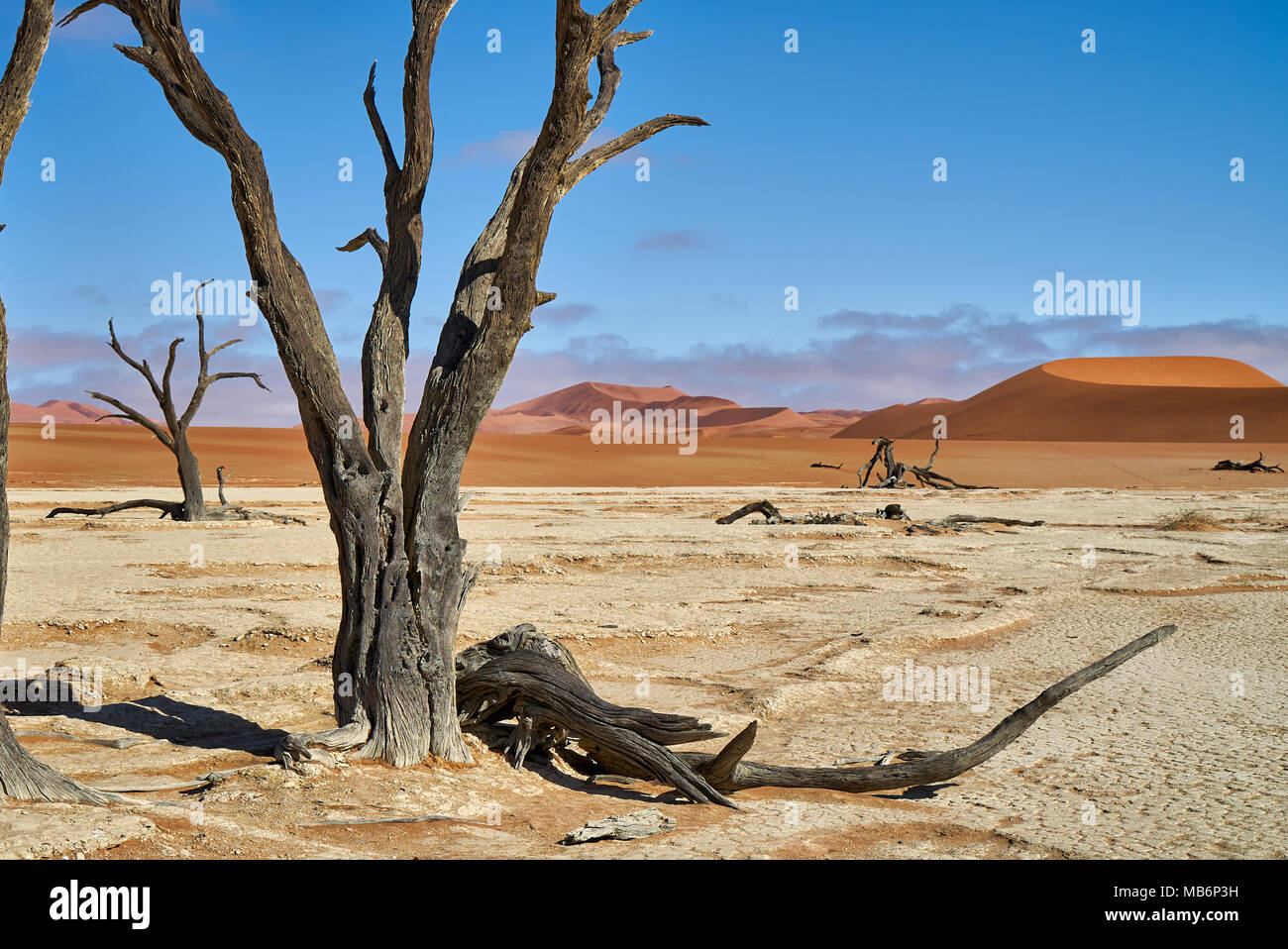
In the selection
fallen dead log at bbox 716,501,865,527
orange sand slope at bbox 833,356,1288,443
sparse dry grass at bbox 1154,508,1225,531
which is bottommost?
sparse dry grass at bbox 1154,508,1225,531

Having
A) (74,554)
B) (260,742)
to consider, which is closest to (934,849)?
(260,742)

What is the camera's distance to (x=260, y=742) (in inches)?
223

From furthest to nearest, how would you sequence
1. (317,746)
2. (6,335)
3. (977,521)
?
(977,521) < (317,746) < (6,335)

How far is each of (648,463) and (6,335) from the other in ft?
157

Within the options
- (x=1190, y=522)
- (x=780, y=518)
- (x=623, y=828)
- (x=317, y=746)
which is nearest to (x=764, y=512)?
(x=780, y=518)

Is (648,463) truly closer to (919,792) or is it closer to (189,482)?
(189,482)

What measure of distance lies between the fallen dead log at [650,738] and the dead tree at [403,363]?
0.38 metres

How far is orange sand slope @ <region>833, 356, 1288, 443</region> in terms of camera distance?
230ft

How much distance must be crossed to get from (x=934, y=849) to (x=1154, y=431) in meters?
75.4

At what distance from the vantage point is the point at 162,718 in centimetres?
622

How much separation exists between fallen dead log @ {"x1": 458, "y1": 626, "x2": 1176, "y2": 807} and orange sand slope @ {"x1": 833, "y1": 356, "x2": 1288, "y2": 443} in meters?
66.2

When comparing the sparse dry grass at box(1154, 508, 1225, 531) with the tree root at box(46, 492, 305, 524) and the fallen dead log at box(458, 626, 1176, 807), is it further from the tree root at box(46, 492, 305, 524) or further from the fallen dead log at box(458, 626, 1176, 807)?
the tree root at box(46, 492, 305, 524)

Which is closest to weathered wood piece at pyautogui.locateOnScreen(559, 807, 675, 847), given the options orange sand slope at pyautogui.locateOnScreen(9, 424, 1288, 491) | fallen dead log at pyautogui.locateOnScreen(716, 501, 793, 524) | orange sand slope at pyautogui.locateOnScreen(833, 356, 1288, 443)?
fallen dead log at pyautogui.locateOnScreen(716, 501, 793, 524)
